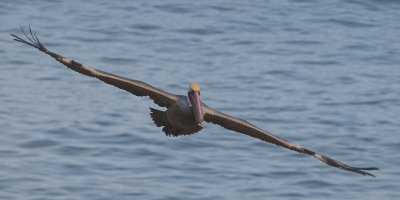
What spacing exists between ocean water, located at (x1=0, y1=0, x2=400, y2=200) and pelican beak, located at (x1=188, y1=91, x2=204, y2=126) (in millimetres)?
5600

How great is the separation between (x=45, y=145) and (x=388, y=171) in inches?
208

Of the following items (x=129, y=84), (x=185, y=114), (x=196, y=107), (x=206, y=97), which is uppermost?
(x=129, y=84)

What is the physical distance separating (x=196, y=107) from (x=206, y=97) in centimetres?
953

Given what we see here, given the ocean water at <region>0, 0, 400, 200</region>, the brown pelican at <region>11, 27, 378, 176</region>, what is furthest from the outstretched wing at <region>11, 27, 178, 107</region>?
the ocean water at <region>0, 0, 400, 200</region>

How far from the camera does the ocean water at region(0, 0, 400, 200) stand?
19.0 metres

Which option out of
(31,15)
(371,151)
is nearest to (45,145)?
(371,151)

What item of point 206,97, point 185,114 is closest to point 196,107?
point 185,114

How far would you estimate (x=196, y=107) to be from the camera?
501 inches

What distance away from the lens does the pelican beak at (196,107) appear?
1260cm

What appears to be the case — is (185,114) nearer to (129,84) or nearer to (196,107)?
(196,107)

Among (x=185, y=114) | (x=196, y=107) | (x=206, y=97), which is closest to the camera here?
(x=196, y=107)

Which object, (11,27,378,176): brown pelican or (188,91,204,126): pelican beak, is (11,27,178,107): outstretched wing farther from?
(188,91,204,126): pelican beak

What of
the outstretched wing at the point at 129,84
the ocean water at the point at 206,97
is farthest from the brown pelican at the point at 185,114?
the ocean water at the point at 206,97

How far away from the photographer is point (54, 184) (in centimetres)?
1883
